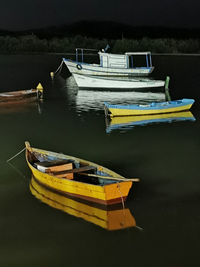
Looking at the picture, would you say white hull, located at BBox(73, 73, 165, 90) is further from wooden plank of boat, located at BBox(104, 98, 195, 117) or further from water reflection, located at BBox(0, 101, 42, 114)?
wooden plank of boat, located at BBox(104, 98, 195, 117)

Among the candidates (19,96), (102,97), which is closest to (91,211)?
(19,96)

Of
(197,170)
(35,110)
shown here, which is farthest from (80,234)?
(35,110)

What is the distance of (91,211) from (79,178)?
1875 mm

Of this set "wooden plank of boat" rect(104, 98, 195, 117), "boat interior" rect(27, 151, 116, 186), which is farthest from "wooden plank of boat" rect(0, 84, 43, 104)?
"boat interior" rect(27, 151, 116, 186)

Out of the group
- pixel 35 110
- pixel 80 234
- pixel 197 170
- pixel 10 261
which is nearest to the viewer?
pixel 10 261

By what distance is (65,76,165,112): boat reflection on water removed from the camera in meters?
38.9

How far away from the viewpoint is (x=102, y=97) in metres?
44.2

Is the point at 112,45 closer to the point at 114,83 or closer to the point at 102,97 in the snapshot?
the point at 114,83

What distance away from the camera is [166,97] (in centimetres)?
4600

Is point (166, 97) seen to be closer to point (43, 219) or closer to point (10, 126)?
point (10, 126)

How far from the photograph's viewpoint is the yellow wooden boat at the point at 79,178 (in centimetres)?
1430

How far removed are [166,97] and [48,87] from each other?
1602cm

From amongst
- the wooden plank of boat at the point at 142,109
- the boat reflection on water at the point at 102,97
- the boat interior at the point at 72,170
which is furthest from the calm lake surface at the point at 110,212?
the boat reflection on water at the point at 102,97

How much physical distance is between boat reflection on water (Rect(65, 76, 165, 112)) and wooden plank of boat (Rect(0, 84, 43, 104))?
3512 mm
